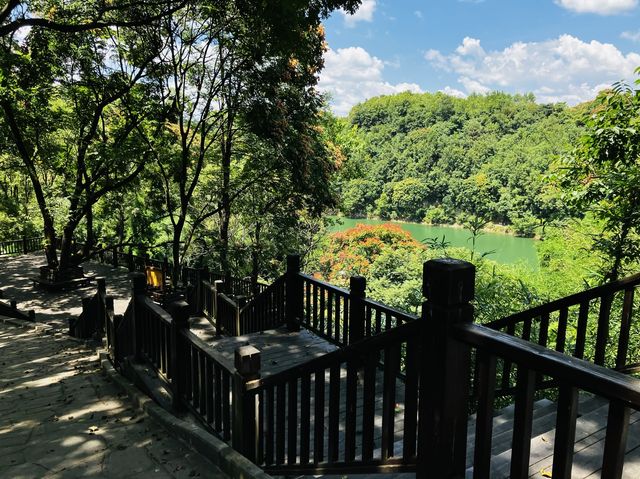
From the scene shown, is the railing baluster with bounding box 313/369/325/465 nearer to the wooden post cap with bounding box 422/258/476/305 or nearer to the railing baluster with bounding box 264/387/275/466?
the railing baluster with bounding box 264/387/275/466

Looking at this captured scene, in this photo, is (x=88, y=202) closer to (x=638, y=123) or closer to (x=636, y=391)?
(x=638, y=123)

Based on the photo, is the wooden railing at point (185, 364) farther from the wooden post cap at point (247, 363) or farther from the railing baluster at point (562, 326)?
the railing baluster at point (562, 326)

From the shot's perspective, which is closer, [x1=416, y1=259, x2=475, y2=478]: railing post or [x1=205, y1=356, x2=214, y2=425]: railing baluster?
[x1=416, y1=259, x2=475, y2=478]: railing post

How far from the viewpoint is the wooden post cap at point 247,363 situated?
9.18 ft

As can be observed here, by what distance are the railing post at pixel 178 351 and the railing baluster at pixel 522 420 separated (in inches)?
108

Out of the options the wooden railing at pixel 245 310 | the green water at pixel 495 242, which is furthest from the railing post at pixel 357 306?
the green water at pixel 495 242

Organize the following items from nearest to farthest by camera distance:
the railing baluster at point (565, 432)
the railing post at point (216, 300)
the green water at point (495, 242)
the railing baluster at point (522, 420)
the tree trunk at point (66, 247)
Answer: the railing baluster at point (565, 432) < the railing baluster at point (522, 420) < the railing post at point (216, 300) < the tree trunk at point (66, 247) < the green water at point (495, 242)

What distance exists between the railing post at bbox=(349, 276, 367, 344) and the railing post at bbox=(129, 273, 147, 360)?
2195 millimetres

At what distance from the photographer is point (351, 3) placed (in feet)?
20.4

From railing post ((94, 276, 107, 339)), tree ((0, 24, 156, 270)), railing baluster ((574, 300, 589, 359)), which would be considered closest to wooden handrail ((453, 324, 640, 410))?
railing baluster ((574, 300, 589, 359))

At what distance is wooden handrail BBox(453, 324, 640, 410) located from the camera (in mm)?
1040

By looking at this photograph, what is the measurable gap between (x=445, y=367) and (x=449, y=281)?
12.8 inches

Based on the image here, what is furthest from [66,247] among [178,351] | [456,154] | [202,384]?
[456,154]

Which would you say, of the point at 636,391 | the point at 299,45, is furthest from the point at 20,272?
the point at 636,391
